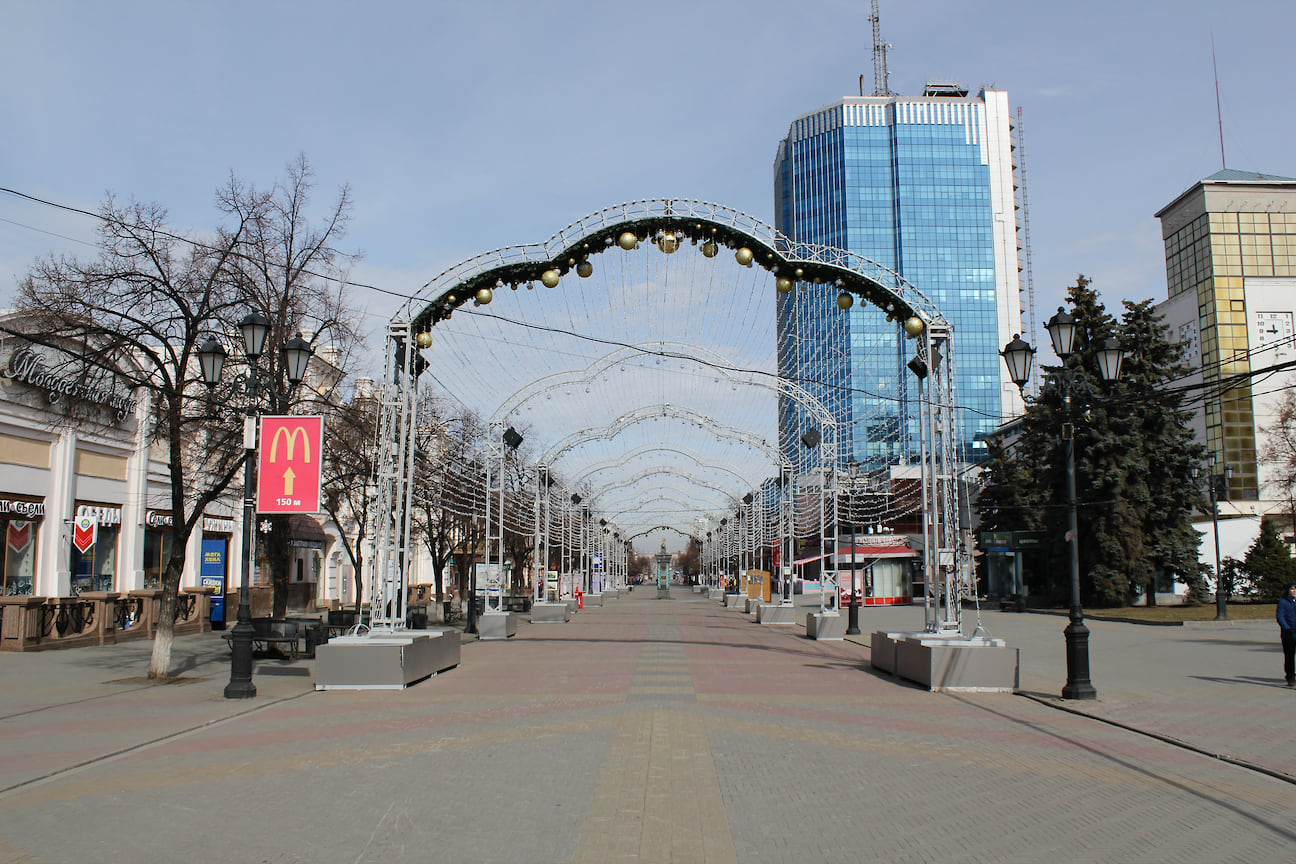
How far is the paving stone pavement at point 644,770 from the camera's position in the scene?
691 cm

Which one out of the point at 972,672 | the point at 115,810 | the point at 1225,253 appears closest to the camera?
the point at 115,810

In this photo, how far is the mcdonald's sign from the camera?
1526cm

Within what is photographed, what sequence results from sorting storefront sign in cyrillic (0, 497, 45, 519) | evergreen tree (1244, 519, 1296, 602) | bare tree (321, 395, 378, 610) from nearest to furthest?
bare tree (321, 395, 378, 610) → storefront sign in cyrillic (0, 497, 45, 519) → evergreen tree (1244, 519, 1296, 602)

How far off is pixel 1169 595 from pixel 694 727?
1777 inches

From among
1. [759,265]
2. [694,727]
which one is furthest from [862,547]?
[694,727]

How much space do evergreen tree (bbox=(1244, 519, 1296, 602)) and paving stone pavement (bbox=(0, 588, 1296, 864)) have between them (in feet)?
99.8

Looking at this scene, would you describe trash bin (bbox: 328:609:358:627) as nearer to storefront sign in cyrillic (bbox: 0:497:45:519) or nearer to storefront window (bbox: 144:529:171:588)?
storefront sign in cyrillic (bbox: 0:497:45:519)

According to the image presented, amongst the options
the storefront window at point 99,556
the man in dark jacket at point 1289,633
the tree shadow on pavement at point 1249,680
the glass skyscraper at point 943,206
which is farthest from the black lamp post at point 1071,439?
the glass skyscraper at point 943,206

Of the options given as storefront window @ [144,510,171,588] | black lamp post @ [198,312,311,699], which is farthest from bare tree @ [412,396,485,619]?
black lamp post @ [198,312,311,699]

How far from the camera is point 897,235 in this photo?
4732 inches

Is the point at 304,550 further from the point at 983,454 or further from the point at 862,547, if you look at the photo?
the point at 983,454

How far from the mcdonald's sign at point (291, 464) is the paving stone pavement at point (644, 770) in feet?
10.1

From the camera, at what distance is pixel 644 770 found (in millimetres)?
9242

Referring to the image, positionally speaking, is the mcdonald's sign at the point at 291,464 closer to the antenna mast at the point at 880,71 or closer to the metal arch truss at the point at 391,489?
the metal arch truss at the point at 391,489
